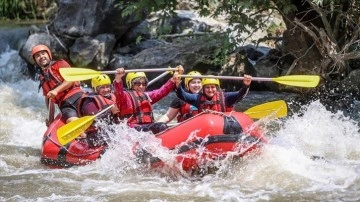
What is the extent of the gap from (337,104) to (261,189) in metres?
4.20

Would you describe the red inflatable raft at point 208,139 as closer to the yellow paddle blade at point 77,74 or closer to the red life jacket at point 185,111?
the red life jacket at point 185,111

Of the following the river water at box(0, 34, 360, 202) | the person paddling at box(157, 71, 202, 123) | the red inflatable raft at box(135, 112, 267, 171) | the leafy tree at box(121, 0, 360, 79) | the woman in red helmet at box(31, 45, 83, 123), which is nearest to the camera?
the river water at box(0, 34, 360, 202)

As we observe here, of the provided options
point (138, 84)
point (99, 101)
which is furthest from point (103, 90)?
point (138, 84)

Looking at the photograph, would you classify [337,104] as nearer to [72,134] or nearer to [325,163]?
[325,163]

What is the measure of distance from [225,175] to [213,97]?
1067 millimetres

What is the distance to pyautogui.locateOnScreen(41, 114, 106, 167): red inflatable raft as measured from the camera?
6.60 m

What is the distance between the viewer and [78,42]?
38.6 ft

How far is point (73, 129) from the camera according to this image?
6.55 meters

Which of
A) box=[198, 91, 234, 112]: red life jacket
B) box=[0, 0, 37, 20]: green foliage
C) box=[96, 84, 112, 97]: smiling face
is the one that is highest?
box=[0, 0, 37, 20]: green foliage

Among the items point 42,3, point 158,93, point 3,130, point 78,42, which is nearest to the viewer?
point 158,93

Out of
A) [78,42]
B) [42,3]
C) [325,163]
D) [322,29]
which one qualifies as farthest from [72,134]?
[42,3]

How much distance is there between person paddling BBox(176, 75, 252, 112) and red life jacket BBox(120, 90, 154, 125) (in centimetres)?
44

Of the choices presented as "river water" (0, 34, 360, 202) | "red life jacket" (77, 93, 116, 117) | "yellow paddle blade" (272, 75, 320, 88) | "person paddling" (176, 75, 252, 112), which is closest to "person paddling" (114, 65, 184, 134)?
"red life jacket" (77, 93, 116, 117)

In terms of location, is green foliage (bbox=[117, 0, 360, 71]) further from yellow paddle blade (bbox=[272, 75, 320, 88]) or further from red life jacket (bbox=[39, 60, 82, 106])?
red life jacket (bbox=[39, 60, 82, 106])
